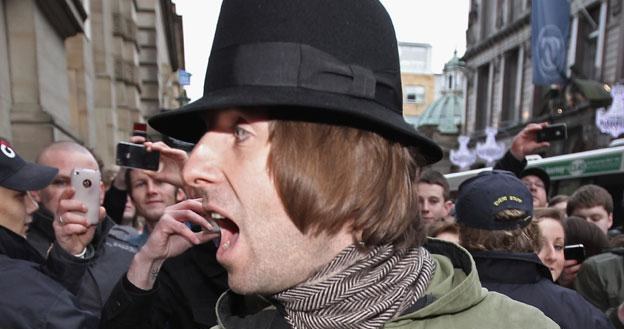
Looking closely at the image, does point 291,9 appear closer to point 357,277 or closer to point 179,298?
point 357,277

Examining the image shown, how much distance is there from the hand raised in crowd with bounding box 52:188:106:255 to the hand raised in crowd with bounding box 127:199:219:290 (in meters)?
0.50

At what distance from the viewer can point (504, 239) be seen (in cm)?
220

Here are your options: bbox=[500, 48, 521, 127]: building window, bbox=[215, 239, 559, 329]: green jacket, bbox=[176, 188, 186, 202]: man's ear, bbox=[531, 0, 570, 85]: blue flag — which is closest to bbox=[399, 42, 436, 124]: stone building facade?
bbox=[500, 48, 521, 127]: building window

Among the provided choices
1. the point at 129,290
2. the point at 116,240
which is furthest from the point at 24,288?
the point at 116,240

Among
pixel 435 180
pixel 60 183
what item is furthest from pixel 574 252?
pixel 60 183

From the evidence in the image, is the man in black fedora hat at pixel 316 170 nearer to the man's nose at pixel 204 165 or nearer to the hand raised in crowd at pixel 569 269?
the man's nose at pixel 204 165

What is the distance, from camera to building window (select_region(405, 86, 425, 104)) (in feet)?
221

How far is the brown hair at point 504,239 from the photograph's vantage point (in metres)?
2.19

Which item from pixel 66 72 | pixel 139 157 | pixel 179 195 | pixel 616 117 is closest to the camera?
pixel 139 157

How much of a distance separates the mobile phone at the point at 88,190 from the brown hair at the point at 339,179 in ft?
4.92

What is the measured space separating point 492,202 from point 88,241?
6.52 feet

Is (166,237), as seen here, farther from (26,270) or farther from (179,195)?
(179,195)

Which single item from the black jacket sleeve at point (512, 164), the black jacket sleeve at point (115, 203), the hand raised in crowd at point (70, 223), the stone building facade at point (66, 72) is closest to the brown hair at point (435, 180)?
the black jacket sleeve at point (512, 164)

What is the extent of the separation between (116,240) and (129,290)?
1.60 meters
